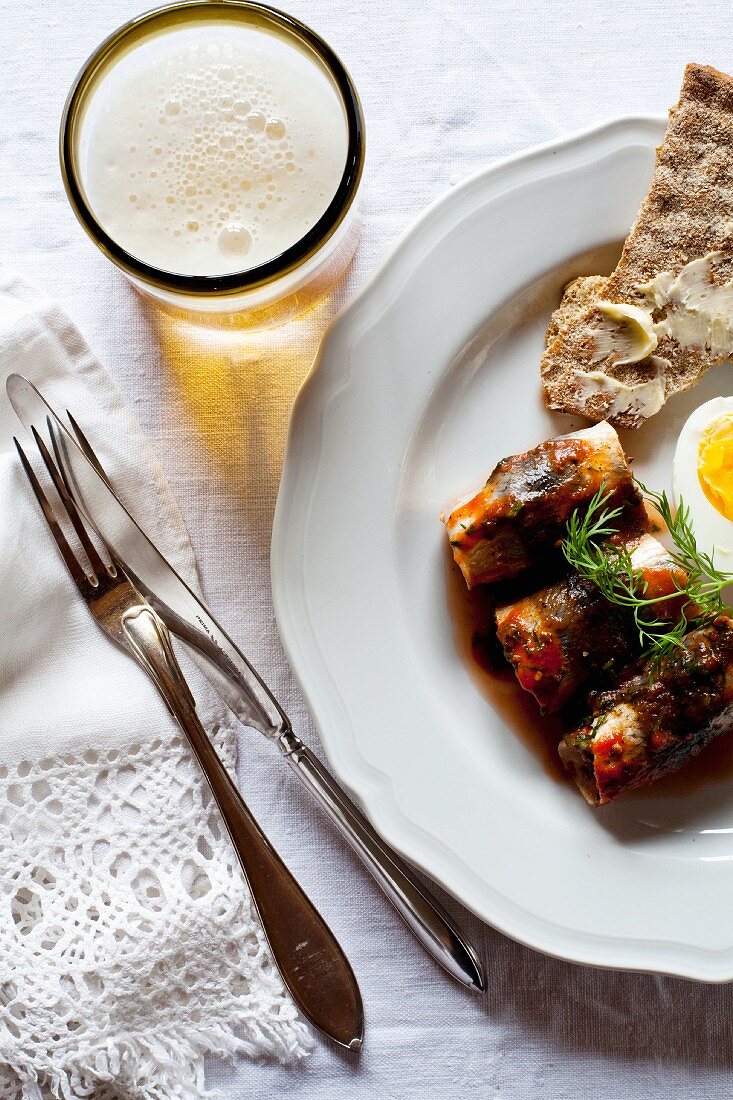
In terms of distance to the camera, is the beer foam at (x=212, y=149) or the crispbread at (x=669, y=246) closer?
Answer: the beer foam at (x=212, y=149)

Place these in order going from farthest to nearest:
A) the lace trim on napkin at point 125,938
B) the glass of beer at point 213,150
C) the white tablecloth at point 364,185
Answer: the white tablecloth at point 364,185
the lace trim on napkin at point 125,938
the glass of beer at point 213,150

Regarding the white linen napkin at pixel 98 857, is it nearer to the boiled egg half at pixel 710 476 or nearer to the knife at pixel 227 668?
the knife at pixel 227 668

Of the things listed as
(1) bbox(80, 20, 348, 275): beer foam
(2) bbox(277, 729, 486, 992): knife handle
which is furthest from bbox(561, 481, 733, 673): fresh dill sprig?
(1) bbox(80, 20, 348, 275): beer foam

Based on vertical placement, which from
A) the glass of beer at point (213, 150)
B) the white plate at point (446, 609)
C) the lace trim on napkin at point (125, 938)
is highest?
the glass of beer at point (213, 150)

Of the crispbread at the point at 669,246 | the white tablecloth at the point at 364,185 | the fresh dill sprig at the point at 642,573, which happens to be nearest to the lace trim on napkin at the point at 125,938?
the white tablecloth at the point at 364,185

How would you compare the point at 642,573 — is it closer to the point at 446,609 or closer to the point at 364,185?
the point at 446,609

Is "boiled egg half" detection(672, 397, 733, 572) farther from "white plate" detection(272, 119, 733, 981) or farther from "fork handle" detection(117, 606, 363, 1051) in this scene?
"fork handle" detection(117, 606, 363, 1051)

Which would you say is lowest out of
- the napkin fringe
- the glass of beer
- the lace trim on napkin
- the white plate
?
the napkin fringe
